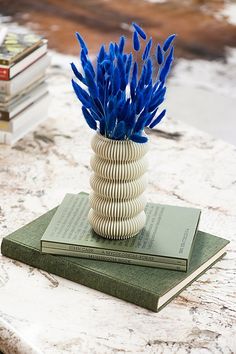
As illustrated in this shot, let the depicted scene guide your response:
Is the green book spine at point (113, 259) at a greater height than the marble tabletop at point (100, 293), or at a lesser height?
greater

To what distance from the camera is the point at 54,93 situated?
194cm

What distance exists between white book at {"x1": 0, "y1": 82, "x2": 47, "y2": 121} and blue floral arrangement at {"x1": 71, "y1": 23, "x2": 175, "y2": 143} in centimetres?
53

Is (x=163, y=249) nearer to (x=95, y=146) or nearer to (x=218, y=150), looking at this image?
(x=95, y=146)

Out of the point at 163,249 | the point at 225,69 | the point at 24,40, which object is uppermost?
the point at 24,40

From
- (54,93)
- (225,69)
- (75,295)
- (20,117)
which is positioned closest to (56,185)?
(20,117)

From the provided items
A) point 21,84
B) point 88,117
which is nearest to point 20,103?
point 21,84

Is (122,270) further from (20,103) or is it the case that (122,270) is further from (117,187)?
(20,103)

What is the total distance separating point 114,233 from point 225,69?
53.6 inches

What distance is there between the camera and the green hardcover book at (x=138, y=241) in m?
1.17

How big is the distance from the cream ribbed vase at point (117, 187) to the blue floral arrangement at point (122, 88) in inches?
0.8

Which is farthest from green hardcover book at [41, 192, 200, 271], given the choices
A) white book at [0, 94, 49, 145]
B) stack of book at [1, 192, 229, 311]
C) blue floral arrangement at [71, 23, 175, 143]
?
white book at [0, 94, 49, 145]

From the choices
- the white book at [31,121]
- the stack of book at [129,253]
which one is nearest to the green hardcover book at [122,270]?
the stack of book at [129,253]

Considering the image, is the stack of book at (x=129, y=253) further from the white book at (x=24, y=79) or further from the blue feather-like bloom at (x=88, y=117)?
the white book at (x=24, y=79)

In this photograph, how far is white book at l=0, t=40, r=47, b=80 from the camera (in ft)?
5.28
